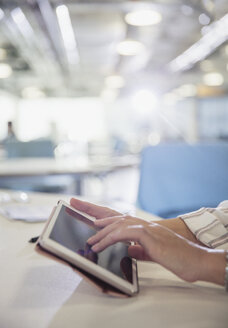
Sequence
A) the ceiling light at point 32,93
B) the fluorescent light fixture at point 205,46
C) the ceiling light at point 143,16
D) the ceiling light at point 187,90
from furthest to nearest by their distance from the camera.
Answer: the ceiling light at point 32,93 → the ceiling light at point 187,90 → the fluorescent light fixture at point 205,46 → the ceiling light at point 143,16

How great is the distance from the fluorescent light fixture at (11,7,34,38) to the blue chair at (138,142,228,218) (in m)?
4.75

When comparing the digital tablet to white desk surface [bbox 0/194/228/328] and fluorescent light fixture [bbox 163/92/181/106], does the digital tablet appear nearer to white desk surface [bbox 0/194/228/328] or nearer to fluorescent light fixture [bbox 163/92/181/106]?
white desk surface [bbox 0/194/228/328]

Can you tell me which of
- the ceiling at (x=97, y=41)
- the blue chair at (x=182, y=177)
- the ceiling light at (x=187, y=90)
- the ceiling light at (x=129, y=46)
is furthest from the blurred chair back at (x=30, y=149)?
the ceiling light at (x=187, y=90)

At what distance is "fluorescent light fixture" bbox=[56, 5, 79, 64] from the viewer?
19.4ft

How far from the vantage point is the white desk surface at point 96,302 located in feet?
1.79

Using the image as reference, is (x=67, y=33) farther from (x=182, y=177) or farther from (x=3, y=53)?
(x=182, y=177)

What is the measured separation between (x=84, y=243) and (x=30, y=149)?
3.62 metres

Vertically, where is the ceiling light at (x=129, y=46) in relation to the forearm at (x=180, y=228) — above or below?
above

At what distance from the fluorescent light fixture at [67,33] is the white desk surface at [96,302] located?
5509 mm

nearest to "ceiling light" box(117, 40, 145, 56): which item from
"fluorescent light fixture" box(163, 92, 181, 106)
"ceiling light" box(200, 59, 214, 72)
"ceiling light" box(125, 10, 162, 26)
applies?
"ceiling light" box(125, 10, 162, 26)

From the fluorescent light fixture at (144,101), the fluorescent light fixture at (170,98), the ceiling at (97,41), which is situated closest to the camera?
the ceiling at (97,41)

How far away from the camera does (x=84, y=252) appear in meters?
0.63

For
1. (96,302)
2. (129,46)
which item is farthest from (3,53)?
(96,302)

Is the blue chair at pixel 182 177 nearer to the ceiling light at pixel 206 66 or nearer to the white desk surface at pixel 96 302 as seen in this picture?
the white desk surface at pixel 96 302
